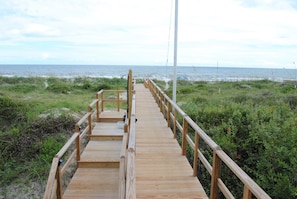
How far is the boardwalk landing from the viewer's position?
392cm

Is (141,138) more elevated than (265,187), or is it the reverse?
(141,138)

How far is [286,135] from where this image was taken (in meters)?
6.12

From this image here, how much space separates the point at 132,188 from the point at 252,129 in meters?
5.98

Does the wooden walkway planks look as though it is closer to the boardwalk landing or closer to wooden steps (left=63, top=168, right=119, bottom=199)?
the boardwalk landing

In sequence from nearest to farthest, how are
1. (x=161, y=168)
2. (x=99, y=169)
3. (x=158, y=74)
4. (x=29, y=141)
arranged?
(x=161, y=168) < (x=99, y=169) < (x=29, y=141) < (x=158, y=74)

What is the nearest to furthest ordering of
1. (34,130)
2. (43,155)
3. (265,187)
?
1. (265,187)
2. (43,155)
3. (34,130)

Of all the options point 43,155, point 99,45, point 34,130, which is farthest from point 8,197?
point 99,45

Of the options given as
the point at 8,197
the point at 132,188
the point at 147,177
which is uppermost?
the point at 132,188

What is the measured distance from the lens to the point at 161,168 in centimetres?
464

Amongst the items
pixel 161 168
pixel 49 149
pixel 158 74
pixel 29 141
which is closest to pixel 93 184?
pixel 161 168

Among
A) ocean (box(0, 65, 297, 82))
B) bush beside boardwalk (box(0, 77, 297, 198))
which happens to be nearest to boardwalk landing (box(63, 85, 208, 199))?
bush beside boardwalk (box(0, 77, 297, 198))

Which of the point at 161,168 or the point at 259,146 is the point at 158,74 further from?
the point at 161,168

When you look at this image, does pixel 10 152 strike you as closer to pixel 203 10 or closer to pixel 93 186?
pixel 93 186

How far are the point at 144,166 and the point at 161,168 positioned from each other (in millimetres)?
330
